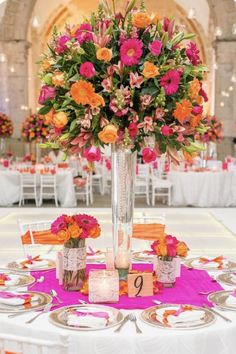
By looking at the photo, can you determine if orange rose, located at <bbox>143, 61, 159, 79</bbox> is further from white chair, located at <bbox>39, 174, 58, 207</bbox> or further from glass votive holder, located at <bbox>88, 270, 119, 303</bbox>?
white chair, located at <bbox>39, 174, 58, 207</bbox>

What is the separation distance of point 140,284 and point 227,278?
566mm

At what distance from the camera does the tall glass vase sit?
119 inches

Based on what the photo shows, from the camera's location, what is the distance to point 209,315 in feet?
8.42

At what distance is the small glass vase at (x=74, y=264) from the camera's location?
2.93 m

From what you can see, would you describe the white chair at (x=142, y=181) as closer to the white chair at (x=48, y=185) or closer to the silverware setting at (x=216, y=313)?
the white chair at (x=48, y=185)

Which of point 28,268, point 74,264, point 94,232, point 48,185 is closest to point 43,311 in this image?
point 74,264

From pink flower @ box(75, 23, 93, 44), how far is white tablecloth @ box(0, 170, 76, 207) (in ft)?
31.9

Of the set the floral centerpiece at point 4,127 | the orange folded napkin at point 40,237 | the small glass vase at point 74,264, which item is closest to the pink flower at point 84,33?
the small glass vase at point 74,264

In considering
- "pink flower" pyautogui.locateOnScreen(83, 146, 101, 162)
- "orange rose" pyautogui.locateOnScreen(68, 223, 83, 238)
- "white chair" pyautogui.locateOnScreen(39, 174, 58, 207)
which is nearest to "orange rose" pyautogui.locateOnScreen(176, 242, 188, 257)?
"orange rose" pyautogui.locateOnScreen(68, 223, 83, 238)

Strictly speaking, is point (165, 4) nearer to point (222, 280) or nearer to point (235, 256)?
point (235, 256)

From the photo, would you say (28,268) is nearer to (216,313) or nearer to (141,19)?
(216,313)

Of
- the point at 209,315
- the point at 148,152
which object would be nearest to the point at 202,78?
the point at 148,152

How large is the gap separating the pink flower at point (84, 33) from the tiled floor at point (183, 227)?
4.42 metres

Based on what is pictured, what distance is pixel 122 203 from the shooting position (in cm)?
305
